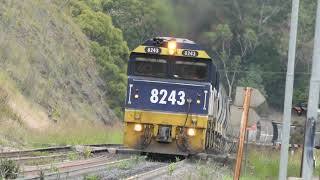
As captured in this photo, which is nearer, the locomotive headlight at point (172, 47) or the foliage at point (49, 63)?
the locomotive headlight at point (172, 47)

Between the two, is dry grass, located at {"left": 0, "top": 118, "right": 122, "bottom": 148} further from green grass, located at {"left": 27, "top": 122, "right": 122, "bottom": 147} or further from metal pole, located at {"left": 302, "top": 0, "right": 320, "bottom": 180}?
metal pole, located at {"left": 302, "top": 0, "right": 320, "bottom": 180}

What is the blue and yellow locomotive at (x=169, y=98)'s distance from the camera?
23.4 metres

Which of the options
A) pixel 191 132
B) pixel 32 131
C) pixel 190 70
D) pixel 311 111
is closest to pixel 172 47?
pixel 190 70

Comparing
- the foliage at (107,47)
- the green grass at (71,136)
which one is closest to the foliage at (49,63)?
the foliage at (107,47)

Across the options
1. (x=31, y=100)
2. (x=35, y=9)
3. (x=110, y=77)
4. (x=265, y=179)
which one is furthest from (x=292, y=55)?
(x=110, y=77)

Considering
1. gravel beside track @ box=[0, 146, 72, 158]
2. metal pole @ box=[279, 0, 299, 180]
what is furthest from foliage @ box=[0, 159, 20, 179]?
metal pole @ box=[279, 0, 299, 180]

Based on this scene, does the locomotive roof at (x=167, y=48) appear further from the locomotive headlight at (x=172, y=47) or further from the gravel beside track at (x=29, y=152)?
the gravel beside track at (x=29, y=152)

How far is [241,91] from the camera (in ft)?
49.7

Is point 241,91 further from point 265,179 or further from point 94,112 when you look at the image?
point 94,112

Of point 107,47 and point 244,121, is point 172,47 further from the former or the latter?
point 107,47

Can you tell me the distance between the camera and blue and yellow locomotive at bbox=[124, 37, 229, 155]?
920 inches

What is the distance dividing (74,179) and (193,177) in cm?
301

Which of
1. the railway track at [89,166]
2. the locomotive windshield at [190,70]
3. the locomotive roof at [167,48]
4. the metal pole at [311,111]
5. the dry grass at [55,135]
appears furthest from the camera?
the dry grass at [55,135]

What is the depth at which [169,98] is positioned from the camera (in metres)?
23.5
